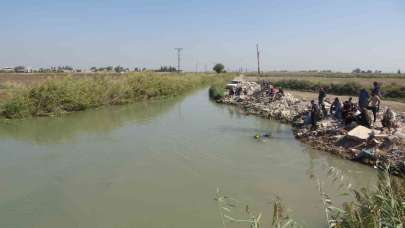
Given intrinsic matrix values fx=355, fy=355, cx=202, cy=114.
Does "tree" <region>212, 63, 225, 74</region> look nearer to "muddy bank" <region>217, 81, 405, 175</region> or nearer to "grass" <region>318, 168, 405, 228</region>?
"muddy bank" <region>217, 81, 405, 175</region>

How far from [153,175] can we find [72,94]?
15825mm

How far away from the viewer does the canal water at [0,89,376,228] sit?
24.8 ft

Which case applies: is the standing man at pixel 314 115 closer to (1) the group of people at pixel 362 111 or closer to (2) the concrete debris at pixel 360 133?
(1) the group of people at pixel 362 111

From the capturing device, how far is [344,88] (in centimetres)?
3706

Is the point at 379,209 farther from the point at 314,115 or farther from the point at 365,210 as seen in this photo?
the point at 314,115

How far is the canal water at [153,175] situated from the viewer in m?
7.54

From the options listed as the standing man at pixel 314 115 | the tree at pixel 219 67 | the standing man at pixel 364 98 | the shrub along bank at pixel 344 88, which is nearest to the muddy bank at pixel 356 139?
the standing man at pixel 314 115

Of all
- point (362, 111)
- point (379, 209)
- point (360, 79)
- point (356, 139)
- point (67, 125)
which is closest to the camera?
point (379, 209)

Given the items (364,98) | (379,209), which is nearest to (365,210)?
(379,209)

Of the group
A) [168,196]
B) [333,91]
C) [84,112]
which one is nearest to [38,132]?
[84,112]

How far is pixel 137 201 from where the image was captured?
824 cm

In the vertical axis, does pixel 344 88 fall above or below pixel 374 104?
above

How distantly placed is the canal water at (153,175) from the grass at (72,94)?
10.3 feet

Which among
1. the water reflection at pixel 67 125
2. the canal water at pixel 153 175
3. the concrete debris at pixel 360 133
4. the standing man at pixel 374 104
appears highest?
the standing man at pixel 374 104
